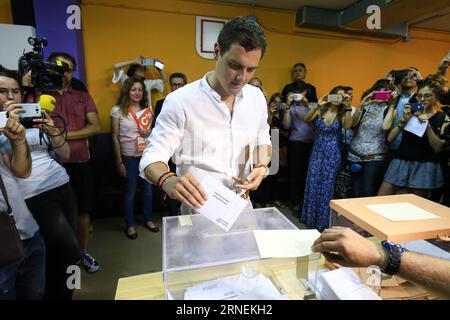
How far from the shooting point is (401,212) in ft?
3.43

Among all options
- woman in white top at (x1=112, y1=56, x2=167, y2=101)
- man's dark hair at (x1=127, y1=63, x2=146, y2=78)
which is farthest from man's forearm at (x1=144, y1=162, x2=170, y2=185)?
man's dark hair at (x1=127, y1=63, x2=146, y2=78)

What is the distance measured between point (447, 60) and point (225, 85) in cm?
220

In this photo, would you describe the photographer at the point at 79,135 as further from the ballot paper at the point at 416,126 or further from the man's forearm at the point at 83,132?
the ballot paper at the point at 416,126

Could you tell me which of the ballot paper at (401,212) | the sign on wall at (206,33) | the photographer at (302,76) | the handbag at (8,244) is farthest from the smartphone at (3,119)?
the photographer at (302,76)

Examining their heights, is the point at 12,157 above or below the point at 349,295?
above

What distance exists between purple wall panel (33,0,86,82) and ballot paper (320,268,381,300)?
11.0ft

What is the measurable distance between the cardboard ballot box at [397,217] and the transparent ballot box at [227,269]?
26 centimetres

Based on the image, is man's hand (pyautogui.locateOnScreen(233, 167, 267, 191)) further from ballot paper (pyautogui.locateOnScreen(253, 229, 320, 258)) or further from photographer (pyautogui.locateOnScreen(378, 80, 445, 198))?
photographer (pyautogui.locateOnScreen(378, 80, 445, 198))

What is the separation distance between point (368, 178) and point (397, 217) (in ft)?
5.61

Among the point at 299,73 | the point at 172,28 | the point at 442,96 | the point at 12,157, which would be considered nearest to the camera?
the point at 12,157

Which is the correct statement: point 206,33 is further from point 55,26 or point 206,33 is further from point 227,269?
point 227,269

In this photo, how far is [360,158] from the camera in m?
2.55
